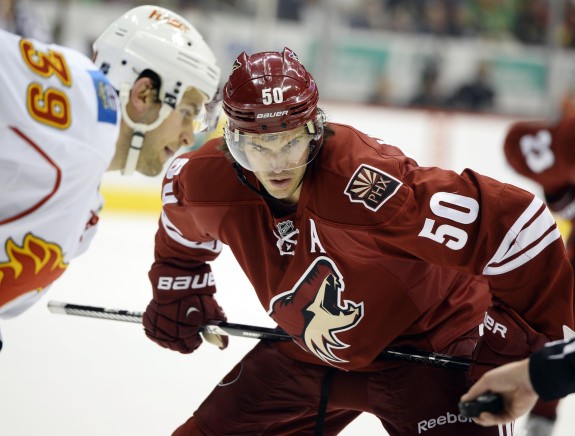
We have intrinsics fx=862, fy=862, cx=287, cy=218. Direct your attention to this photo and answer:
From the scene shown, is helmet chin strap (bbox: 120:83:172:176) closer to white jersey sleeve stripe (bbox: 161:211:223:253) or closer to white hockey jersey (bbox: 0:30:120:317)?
white jersey sleeve stripe (bbox: 161:211:223:253)

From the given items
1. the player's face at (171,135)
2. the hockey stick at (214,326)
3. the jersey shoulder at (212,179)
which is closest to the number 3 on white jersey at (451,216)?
the jersey shoulder at (212,179)

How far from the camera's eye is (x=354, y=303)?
2033mm

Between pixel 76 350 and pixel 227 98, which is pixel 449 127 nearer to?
pixel 76 350

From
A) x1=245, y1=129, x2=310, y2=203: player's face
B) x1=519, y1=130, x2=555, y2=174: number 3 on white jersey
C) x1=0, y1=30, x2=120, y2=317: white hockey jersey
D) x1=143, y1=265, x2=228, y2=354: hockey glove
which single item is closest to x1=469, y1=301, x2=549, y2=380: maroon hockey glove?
x1=245, y1=129, x2=310, y2=203: player's face

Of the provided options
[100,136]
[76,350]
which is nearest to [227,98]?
[100,136]

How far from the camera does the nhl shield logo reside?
72.2 inches

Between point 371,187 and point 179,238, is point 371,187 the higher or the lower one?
the higher one

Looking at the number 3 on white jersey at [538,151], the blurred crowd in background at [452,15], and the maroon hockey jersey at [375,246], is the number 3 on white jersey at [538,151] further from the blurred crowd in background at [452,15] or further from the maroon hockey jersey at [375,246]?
the blurred crowd in background at [452,15]

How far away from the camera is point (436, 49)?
24.2 ft

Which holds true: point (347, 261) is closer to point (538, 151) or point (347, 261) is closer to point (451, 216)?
point (451, 216)

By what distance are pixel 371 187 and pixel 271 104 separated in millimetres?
286

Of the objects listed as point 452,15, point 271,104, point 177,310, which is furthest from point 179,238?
point 452,15

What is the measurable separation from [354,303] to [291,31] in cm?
511

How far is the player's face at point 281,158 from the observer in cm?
192
